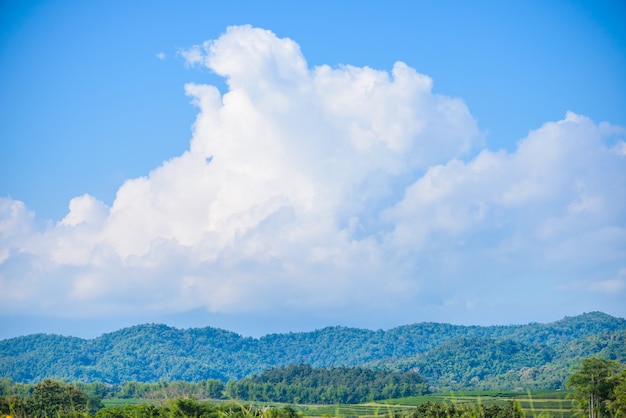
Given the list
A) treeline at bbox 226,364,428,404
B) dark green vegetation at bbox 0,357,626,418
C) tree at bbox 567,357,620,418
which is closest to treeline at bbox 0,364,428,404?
treeline at bbox 226,364,428,404

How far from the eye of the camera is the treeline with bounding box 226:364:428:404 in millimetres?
100250

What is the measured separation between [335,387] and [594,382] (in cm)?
7069

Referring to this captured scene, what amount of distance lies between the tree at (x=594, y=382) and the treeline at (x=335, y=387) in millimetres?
59906

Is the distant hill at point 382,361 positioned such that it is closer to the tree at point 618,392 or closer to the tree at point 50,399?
the tree at point 50,399

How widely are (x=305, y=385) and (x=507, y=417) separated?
7899cm

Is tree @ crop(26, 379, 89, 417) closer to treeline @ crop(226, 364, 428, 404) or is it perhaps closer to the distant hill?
treeline @ crop(226, 364, 428, 404)

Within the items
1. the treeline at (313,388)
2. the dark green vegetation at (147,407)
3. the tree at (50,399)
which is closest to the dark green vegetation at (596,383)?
the dark green vegetation at (147,407)

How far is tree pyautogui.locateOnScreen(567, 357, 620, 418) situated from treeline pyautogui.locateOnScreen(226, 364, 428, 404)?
59.9m

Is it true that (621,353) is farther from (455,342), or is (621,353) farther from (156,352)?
(156,352)

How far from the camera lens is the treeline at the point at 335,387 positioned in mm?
100250

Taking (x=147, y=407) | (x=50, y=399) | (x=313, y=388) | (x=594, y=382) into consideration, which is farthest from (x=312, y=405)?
(x=147, y=407)

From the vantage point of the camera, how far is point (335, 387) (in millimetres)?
105812

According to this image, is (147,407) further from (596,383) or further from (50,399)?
(50,399)

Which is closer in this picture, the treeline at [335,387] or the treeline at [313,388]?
the treeline at [313,388]
